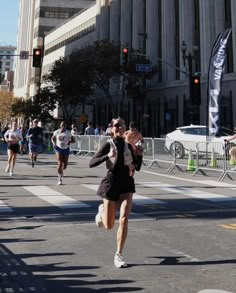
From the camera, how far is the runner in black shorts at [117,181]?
6000 millimetres

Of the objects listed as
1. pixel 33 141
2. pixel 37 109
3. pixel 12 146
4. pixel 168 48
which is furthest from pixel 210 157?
pixel 37 109

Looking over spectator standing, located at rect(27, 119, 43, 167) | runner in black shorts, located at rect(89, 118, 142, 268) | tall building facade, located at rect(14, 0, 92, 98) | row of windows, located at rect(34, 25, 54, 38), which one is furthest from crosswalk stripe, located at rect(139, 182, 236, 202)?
row of windows, located at rect(34, 25, 54, 38)

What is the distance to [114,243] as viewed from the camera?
7.08 m

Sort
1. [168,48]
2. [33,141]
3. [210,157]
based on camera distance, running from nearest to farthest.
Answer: [210,157] < [33,141] < [168,48]

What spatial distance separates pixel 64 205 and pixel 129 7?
5119 cm

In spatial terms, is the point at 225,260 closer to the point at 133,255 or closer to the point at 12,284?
the point at 133,255

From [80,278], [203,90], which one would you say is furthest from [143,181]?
[203,90]

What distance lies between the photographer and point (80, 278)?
536 cm

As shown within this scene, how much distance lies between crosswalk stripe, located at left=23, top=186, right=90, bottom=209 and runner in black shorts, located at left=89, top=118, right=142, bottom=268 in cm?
431

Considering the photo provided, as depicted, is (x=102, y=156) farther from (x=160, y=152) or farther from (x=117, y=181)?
(x=160, y=152)

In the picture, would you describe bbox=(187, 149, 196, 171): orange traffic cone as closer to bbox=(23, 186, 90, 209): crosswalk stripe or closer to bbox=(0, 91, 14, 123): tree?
bbox=(23, 186, 90, 209): crosswalk stripe

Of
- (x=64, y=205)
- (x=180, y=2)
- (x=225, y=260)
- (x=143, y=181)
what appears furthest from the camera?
(x=180, y=2)

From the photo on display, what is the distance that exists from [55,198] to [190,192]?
3857 millimetres

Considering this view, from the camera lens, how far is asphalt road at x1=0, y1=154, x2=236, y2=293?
17.1ft
